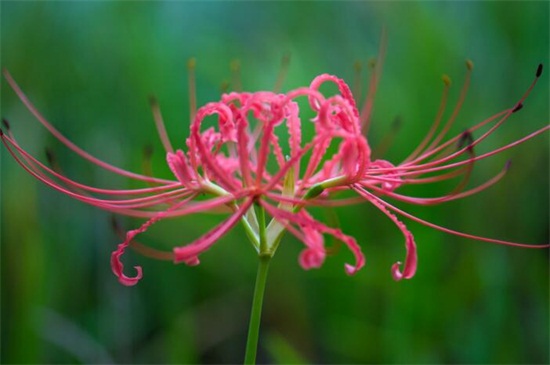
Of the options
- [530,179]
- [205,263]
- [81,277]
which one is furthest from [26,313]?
[530,179]

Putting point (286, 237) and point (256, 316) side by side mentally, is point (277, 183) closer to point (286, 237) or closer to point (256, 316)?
point (256, 316)

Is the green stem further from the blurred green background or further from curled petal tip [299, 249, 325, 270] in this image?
the blurred green background

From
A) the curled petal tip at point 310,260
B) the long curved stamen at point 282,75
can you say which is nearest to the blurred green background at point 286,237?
the long curved stamen at point 282,75

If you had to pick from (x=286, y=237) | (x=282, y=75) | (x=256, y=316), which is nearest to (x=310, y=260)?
(x=256, y=316)

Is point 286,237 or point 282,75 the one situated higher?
point 282,75

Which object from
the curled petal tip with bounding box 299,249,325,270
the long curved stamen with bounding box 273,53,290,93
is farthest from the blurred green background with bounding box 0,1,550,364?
the curled petal tip with bounding box 299,249,325,270

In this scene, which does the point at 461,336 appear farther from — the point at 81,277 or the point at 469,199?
the point at 81,277

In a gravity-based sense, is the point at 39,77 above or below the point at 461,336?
above

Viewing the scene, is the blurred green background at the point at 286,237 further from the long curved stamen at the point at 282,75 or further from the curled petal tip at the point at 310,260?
the curled petal tip at the point at 310,260
